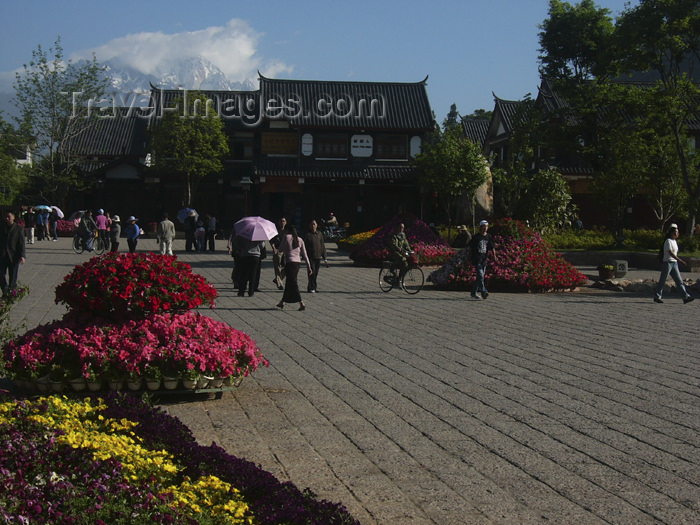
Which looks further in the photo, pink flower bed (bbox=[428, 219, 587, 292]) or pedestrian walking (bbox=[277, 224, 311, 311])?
pink flower bed (bbox=[428, 219, 587, 292])

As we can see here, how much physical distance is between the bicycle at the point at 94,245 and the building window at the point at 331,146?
18.4 meters

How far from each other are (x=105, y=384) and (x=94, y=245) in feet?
94.4

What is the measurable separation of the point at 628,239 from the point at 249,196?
23710 mm

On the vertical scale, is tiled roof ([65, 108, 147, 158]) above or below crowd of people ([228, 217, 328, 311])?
above

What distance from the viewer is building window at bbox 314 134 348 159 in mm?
49219

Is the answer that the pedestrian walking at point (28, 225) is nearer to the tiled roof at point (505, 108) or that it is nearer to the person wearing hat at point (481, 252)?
the person wearing hat at point (481, 252)

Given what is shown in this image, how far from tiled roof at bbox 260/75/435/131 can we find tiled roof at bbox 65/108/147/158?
31.1 feet

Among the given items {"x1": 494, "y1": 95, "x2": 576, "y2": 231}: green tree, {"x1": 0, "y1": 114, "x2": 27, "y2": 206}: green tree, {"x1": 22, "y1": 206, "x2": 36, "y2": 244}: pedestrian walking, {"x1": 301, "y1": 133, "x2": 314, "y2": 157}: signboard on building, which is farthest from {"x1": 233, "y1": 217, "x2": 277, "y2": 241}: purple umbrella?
{"x1": 0, "y1": 114, "x2": 27, "y2": 206}: green tree

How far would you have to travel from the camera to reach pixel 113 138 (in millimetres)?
53562

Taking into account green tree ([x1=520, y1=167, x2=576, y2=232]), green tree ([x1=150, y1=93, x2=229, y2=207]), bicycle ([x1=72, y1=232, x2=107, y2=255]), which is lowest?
bicycle ([x1=72, y1=232, x2=107, y2=255])

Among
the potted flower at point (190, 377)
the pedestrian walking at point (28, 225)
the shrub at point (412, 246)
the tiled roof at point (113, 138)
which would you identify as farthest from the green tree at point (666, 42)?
the tiled roof at point (113, 138)

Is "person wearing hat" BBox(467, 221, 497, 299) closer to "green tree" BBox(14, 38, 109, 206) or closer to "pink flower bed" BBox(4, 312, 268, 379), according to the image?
"pink flower bed" BBox(4, 312, 268, 379)

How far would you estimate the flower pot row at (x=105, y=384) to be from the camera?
7129mm

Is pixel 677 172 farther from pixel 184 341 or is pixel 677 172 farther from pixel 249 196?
pixel 184 341
